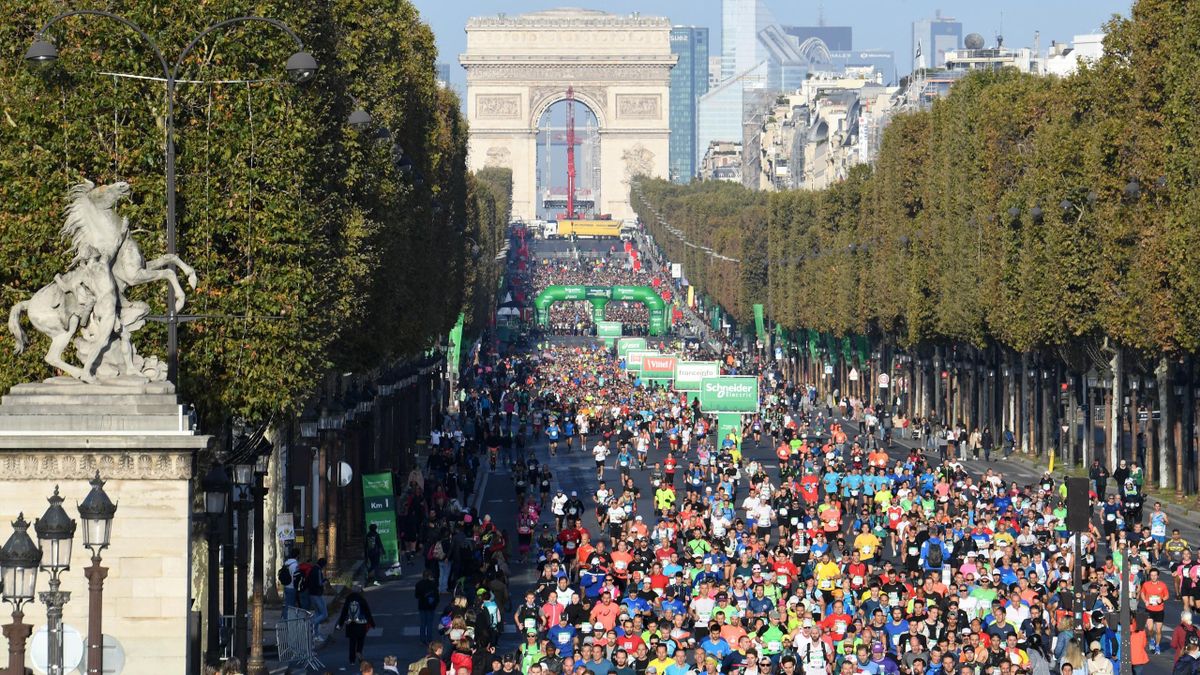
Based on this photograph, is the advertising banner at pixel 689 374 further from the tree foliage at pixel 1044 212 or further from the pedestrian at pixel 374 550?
the pedestrian at pixel 374 550

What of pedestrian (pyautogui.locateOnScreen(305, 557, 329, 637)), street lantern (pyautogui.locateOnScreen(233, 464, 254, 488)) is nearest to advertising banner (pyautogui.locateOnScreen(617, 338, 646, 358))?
→ pedestrian (pyautogui.locateOnScreen(305, 557, 329, 637))

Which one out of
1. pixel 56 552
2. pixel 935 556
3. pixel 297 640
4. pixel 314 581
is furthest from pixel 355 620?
pixel 56 552

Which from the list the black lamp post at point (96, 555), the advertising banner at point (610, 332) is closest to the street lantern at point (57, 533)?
the black lamp post at point (96, 555)

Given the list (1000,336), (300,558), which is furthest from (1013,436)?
(300,558)

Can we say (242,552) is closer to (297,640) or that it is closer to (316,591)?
(297,640)

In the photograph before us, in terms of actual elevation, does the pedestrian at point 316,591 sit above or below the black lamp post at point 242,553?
below

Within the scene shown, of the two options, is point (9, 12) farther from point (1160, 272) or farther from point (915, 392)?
point (915, 392)
